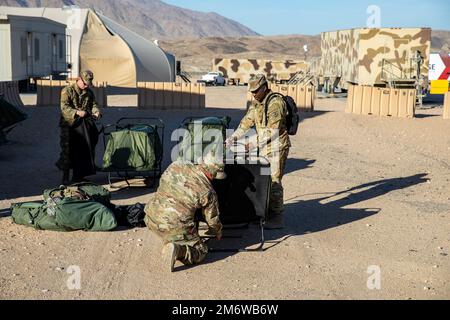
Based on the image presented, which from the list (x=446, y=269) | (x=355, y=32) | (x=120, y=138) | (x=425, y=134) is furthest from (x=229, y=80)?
(x=446, y=269)

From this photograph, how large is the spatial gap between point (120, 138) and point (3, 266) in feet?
12.1

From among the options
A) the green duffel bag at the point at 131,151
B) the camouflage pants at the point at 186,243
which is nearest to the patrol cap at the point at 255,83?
the camouflage pants at the point at 186,243

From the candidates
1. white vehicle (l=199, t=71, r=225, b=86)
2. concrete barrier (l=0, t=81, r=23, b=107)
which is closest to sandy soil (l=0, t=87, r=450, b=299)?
concrete barrier (l=0, t=81, r=23, b=107)

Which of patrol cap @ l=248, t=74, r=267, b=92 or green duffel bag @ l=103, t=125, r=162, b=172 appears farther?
green duffel bag @ l=103, t=125, r=162, b=172

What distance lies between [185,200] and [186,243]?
391 millimetres

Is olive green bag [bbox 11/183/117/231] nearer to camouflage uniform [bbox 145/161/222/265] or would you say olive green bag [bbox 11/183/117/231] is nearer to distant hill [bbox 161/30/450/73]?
camouflage uniform [bbox 145/161/222/265]

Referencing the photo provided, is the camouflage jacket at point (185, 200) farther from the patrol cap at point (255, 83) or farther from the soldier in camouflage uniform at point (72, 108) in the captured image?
the soldier in camouflage uniform at point (72, 108)

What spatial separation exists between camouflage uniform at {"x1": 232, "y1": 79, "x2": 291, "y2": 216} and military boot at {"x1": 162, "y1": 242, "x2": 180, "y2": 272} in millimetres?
1806

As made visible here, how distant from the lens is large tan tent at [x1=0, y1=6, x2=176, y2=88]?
31.3 metres

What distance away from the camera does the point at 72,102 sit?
372 inches

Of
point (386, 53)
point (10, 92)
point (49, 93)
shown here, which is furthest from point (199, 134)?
point (386, 53)

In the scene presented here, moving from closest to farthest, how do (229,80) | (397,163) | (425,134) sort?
(397,163) < (425,134) < (229,80)

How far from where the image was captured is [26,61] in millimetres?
25328
